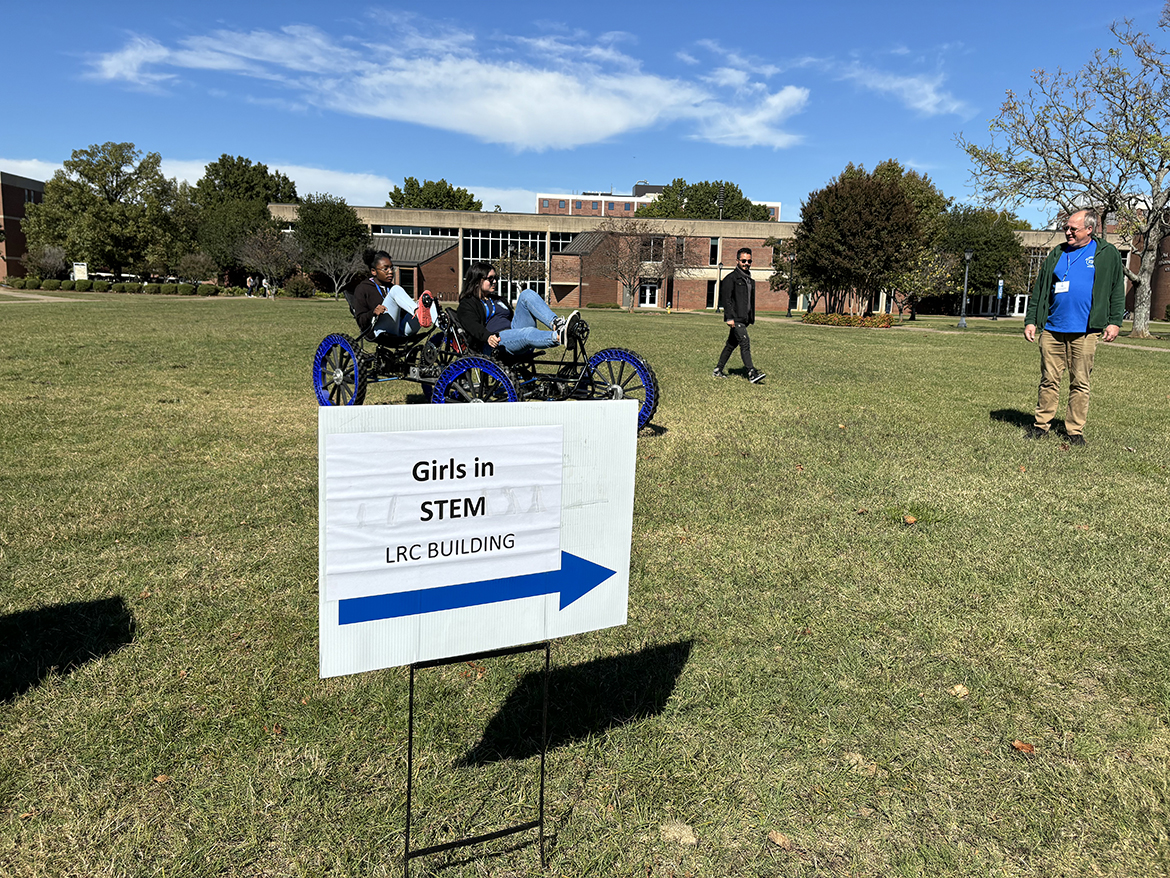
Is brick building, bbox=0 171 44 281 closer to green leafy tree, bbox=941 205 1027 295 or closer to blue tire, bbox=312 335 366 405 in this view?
blue tire, bbox=312 335 366 405

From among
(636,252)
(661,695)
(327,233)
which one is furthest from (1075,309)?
(327,233)

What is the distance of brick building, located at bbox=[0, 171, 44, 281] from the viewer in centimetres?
7291

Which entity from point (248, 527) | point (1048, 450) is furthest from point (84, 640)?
point (1048, 450)

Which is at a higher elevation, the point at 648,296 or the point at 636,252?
the point at 636,252

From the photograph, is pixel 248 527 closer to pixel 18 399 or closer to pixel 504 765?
pixel 504 765

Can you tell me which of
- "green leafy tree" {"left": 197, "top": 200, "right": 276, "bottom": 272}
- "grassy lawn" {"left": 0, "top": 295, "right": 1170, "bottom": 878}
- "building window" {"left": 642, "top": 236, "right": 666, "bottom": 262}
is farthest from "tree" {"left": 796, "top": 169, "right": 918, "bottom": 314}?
"green leafy tree" {"left": 197, "top": 200, "right": 276, "bottom": 272}

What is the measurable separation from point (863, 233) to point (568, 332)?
3663cm

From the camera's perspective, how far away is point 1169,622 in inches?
138

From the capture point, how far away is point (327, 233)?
60719 millimetres

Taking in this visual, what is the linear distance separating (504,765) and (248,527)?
2815 mm

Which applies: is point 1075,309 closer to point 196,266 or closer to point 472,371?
point 472,371

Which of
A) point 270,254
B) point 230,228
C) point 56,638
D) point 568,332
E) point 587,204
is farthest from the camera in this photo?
point 587,204

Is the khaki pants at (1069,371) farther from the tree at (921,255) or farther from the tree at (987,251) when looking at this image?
the tree at (987,251)

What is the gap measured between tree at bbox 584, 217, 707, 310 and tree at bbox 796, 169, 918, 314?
66.2ft
